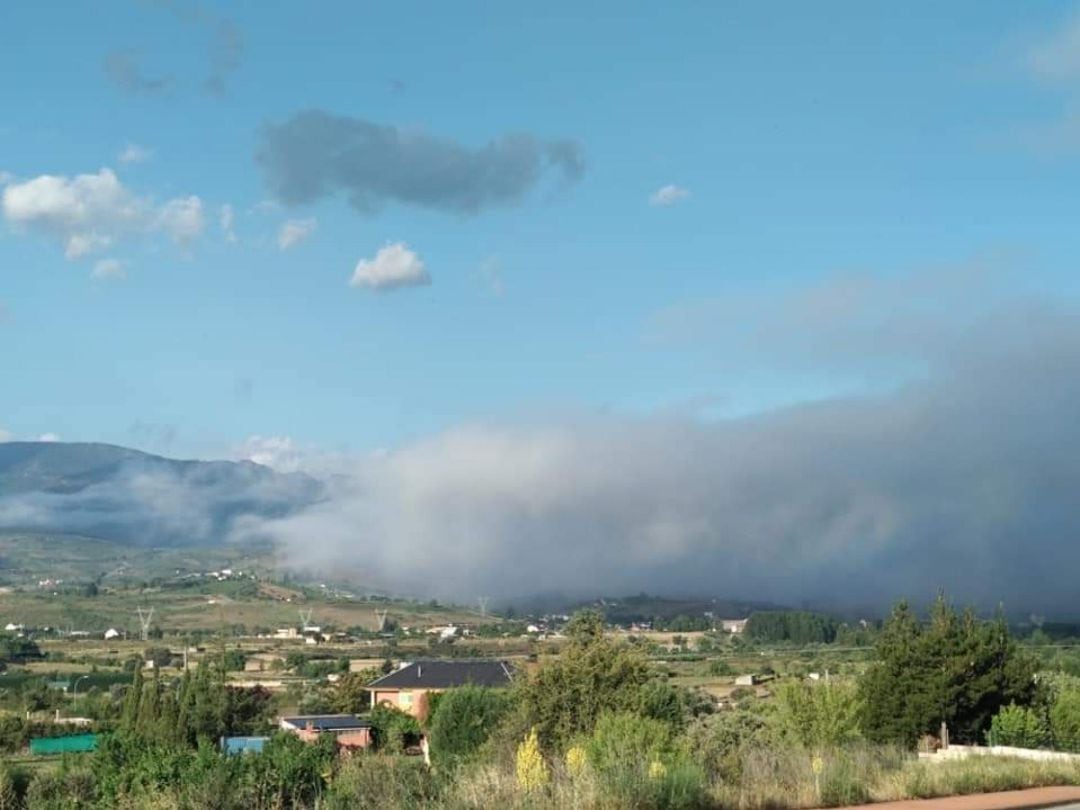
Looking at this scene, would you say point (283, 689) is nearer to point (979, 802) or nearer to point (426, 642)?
point (426, 642)

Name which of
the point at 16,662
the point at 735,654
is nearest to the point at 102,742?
the point at 16,662

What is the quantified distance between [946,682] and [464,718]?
76.5 ft

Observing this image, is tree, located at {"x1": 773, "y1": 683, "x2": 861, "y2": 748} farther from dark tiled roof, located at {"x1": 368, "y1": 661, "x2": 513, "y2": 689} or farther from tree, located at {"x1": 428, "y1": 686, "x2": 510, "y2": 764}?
dark tiled roof, located at {"x1": 368, "y1": 661, "x2": 513, "y2": 689}

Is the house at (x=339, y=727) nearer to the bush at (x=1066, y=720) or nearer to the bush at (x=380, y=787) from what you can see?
the bush at (x=1066, y=720)

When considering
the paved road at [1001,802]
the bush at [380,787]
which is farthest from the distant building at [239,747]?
the paved road at [1001,802]

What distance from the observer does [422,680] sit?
86.9 metres

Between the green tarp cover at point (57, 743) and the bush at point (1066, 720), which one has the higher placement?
the bush at point (1066, 720)

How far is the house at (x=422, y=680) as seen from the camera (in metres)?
83.2

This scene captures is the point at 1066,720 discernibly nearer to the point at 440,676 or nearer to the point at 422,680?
the point at 422,680

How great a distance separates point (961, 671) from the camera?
41.4 m

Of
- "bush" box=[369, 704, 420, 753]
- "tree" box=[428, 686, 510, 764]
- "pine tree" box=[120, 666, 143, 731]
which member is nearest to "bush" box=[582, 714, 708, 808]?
"tree" box=[428, 686, 510, 764]

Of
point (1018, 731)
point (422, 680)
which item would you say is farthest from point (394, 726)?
point (1018, 731)

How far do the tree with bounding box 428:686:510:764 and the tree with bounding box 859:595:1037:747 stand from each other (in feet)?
56.5

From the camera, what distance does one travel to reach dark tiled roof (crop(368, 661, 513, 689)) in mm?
85438
